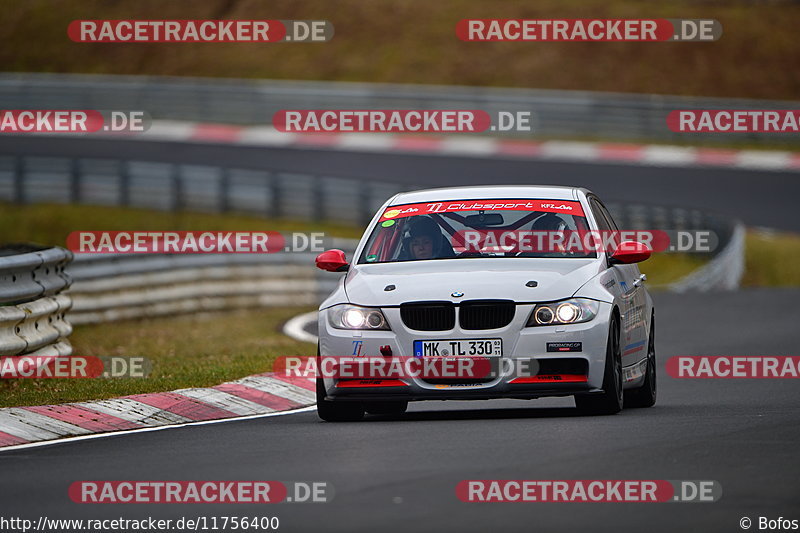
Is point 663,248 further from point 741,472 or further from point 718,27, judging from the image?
point 718,27

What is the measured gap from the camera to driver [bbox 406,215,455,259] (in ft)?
37.6

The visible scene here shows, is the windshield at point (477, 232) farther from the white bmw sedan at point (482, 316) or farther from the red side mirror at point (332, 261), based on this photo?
the red side mirror at point (332, 261)

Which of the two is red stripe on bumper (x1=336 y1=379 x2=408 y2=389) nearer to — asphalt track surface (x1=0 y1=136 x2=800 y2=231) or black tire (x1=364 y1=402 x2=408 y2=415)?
black tire (x1=364 y1=402 x2=408 y2=415)

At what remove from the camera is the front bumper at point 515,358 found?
34.3 feet

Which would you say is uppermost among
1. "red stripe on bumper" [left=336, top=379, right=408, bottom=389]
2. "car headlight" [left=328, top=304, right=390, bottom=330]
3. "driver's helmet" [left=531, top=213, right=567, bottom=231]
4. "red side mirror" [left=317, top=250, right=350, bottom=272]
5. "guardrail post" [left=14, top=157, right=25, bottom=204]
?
Result: "guardrail post" [left=14, top=157, right=25, bottom=204]

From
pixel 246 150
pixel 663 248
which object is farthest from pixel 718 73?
pixel 663 248

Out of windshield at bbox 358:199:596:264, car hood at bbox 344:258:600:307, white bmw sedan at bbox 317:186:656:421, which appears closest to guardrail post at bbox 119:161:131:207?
windshield at bbox 358:199:596:264

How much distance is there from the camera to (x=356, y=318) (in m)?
10.8

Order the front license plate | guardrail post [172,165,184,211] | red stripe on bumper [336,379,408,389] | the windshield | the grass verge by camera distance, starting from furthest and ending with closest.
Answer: guardrail post [172,165,184,211], the grass verge, the windshield, red stripe on bumper [336,379,408,389], the front license plate

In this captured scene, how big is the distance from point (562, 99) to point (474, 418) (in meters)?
30.0

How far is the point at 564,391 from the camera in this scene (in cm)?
1049

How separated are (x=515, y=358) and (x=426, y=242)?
4.56ft

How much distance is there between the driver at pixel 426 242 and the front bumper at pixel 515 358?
91cm

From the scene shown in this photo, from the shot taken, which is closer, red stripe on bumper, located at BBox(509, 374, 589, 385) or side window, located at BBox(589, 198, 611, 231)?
red stripe on bumper, located at BBox(509, 374, 589, 385)
